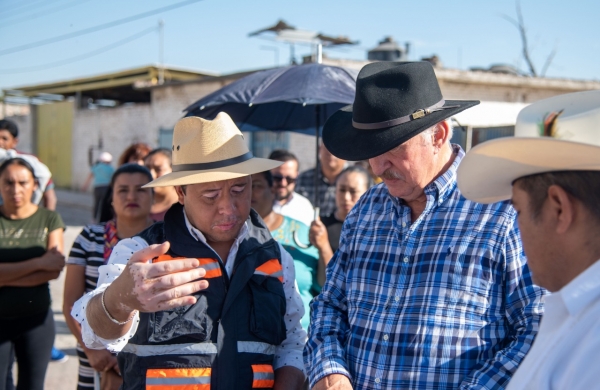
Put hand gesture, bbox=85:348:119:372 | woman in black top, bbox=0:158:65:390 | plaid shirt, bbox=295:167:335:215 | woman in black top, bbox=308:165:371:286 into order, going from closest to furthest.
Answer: hand gesture, bbox=85:348:119:372
woman in black top, bbox=0:158:65:390
woman in black top, bbox=308:165:371:286
plaid shirt, bbox=295:167:335:215

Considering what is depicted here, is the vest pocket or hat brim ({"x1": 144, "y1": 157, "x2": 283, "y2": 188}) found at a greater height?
hat brim ({"x1": 144, "y1": 157, "x2": 283, "y2": 188})

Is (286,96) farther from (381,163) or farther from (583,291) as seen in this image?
(583,291)

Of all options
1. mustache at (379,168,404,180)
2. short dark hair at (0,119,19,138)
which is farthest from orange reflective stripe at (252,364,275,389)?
short dark hair at (0,119,19,138)

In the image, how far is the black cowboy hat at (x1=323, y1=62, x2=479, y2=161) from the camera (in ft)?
6.49

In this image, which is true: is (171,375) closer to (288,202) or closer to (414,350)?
(414,350)

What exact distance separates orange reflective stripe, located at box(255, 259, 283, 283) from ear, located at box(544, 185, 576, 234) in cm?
124

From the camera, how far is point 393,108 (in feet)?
6.58

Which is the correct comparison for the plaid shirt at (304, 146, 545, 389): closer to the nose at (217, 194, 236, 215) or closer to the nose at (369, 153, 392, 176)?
the nose at (369, 153, 392, 176)

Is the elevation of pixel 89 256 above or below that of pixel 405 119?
below

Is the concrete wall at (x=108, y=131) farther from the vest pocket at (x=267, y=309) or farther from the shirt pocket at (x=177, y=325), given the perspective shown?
the shirt pocket at (x=177, y=325)

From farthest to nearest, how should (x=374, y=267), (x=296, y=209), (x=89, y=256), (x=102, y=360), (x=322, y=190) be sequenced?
1. (x=322, y=190)
2. (x=296, y=209)
3. (x=89, y=256)
4. (x=102, y=360)
5. (x=374, y=267)

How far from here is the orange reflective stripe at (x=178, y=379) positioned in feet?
6.59

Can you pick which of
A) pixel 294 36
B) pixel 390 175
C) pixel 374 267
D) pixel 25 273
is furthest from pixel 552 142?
pixel 294 36

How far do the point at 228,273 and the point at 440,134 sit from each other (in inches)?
39.2
